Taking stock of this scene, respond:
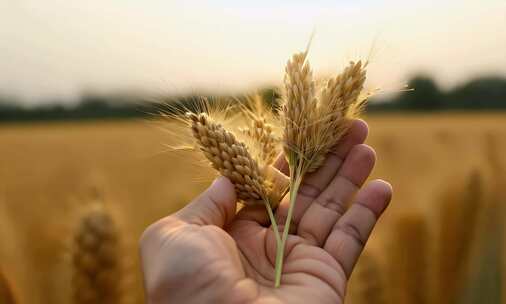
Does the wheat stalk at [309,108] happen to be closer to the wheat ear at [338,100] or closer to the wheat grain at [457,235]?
the wheat ear at [338,100]

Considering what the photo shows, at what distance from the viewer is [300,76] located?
1172 millimetres

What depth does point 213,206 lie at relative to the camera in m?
1.16

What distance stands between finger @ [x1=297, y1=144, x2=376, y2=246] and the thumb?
0.69 feet

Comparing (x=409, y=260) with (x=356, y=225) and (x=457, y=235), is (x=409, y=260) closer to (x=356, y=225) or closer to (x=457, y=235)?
(x=457, y=235)

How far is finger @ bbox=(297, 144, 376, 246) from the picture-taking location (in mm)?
1292

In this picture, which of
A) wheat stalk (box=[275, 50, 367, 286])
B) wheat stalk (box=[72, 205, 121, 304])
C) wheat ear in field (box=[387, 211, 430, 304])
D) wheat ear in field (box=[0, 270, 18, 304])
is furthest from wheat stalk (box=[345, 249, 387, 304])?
wheat ear in field (box=[0, 270, 18, 304])

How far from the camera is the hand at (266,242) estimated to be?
3.39ft

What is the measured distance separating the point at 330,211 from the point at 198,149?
1.12ft

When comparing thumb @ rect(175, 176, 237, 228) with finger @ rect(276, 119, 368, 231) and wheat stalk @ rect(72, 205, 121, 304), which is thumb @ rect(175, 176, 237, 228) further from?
wheat stalk @ rect(72, 205, 121, 304)

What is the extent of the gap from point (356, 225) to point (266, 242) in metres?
0.21

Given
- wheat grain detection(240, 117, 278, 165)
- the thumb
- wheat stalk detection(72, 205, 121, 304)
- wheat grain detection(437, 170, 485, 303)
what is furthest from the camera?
wheat grain detection(437, 170, 485, 303)

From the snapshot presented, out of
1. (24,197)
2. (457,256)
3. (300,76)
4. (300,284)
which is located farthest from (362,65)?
(24,197)

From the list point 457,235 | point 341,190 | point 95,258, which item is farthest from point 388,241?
point 95,258

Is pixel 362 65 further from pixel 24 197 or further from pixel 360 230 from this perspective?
pixel 24 197
